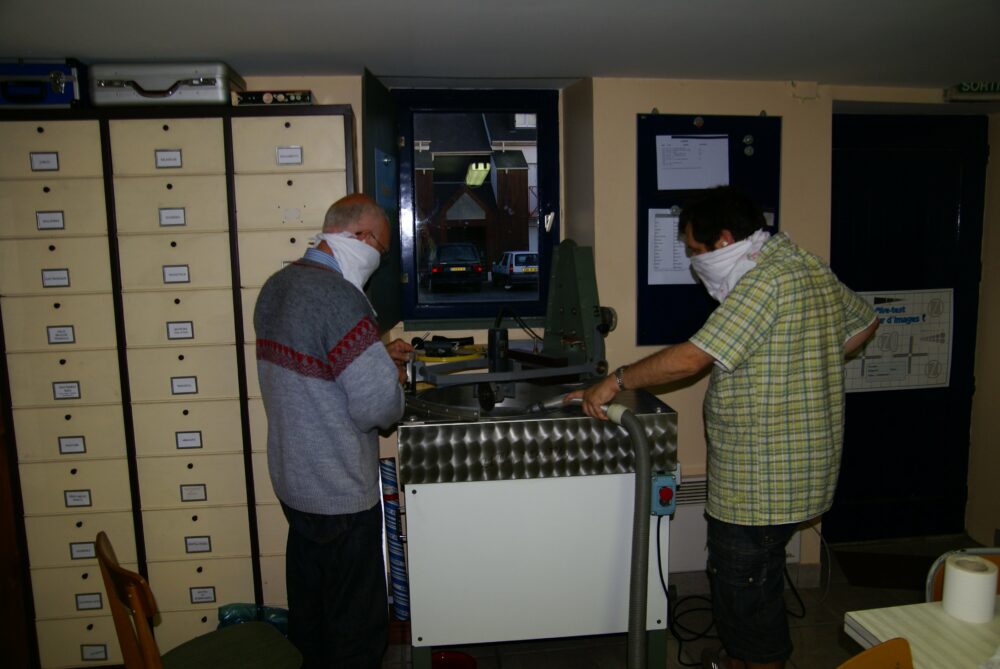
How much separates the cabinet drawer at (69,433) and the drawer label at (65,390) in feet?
0.14

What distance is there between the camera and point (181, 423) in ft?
8.27

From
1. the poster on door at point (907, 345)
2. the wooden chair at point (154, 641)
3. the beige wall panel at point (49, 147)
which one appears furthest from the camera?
the poster on door at point (907, 345)

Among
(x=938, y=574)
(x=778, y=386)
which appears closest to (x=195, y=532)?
(x=778, y=386)

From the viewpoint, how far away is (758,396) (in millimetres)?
1875

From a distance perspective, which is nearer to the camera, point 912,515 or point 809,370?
point 809,370

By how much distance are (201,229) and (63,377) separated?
2.46ft

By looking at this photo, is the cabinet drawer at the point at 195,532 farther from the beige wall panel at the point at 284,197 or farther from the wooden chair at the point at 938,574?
the wooden chair at the point at 938,574

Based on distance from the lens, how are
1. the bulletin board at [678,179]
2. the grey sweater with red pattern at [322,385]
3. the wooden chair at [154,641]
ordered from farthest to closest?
the bulletin board at [678,179] < the grey sweater with red pattern at [322,385] < the wooden chair at [154,641]

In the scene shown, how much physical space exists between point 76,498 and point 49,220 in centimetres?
103

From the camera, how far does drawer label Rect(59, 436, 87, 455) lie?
8.16 feet

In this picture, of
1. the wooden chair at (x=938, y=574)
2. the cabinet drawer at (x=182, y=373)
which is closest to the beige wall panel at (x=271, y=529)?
the cabinet drawer at (x=182, y=373)

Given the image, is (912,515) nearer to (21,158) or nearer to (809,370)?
(809,370)

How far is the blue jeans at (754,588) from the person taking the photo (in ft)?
6.37

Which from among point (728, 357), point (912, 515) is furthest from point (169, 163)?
point (912, 515)
